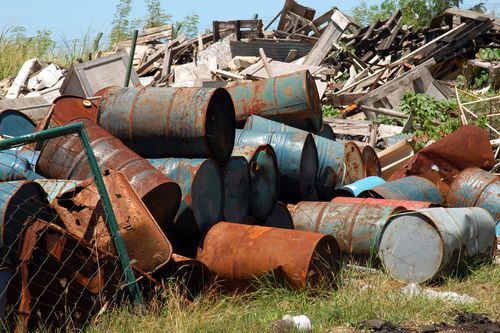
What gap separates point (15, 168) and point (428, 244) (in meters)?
2.84

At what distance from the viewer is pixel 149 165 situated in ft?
16.6

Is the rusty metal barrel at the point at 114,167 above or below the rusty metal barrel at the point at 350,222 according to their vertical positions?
above

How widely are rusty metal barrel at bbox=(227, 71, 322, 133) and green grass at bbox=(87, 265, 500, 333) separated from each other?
263cm

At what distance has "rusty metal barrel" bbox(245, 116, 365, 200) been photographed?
693cm

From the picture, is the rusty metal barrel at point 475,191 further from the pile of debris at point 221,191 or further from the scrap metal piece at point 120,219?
the scrap metal piece at point 120,219

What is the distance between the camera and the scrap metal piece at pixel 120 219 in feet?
14.0

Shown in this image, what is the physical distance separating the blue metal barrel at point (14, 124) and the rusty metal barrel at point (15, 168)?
1072 millimetres

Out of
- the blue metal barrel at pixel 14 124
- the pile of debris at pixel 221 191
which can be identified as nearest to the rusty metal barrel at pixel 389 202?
the pile of debris at pixel 221 191

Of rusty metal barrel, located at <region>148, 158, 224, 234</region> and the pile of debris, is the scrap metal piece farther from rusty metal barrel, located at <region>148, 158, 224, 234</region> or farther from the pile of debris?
rusty metal barrel, located at <region>148, 158, 224, 234</region>

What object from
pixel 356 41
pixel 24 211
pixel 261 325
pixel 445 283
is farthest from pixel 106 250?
pixel 356 41

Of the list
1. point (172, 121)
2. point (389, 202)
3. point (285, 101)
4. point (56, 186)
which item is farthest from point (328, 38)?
point (56, 186)

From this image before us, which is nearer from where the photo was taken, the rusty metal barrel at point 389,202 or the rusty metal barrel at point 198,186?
the rusty metal barrel at point 198,186

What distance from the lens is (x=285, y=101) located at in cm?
734

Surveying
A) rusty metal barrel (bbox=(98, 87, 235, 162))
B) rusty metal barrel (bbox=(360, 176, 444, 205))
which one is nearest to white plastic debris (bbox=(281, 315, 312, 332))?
rusty metal barrel (bbox=(98, 87, 235, 162))
